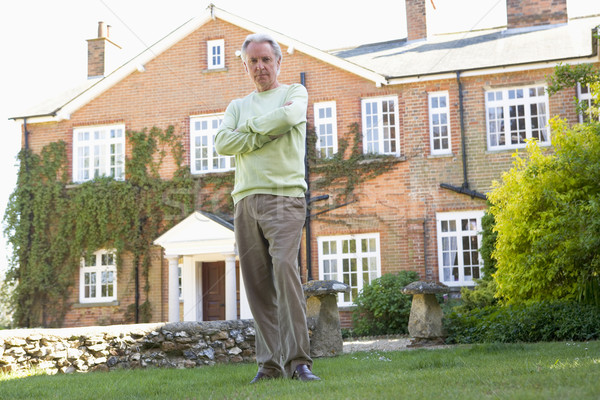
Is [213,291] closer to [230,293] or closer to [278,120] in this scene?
[230,293]

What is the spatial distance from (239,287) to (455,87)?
288 inches

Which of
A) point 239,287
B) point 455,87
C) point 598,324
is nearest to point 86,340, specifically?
point 598,324

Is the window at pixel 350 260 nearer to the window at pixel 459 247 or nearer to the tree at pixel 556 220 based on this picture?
the window at pixel 459 247

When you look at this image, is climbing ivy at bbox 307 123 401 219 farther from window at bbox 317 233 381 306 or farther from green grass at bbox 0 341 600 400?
green grass at bbox 0 341 600 400

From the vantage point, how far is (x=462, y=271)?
15.6 metres

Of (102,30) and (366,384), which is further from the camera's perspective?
(102,30)

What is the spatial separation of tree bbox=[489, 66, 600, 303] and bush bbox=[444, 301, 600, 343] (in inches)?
7.6

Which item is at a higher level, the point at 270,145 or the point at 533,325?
the point at 270,145

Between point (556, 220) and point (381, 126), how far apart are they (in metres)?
7.82

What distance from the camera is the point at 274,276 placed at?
159 inches

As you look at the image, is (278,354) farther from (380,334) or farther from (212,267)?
(212,267)

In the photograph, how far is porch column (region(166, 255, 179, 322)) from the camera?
1595 centimetres

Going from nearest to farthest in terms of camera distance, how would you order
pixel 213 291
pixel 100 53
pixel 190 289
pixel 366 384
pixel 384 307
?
pixel 366 384, pixel 384 307, pixel 190 289, pixel 213 291, pixel 100 53

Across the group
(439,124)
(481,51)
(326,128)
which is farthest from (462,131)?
(326,128)
